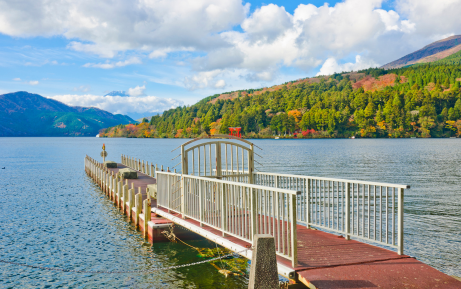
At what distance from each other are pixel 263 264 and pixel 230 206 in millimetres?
4001

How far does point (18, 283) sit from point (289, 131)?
165 m

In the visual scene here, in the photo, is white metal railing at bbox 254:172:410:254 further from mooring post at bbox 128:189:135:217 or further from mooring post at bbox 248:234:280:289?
mooring post at bbox 128:189:135:217

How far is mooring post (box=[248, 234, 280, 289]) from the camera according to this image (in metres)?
4.82

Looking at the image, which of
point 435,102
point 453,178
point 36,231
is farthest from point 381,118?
point 36,231

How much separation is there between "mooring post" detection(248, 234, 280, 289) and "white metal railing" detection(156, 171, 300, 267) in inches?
35.9

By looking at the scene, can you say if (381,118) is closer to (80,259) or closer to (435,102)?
(435,102)

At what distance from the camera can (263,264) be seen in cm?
484

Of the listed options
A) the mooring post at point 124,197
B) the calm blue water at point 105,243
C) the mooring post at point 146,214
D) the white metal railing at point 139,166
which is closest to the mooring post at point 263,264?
the calm blue water at point 105,243

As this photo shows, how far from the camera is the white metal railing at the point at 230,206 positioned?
6.14 metres

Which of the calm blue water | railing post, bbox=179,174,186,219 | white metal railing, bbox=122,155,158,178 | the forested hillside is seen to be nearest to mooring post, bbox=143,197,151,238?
the calm blue water

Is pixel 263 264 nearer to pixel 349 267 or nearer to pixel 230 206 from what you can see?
pixel 349 267

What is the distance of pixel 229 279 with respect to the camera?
30.1 ft

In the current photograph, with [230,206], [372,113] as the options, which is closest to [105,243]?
[230,206]

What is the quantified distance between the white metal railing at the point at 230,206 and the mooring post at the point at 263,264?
0.91 metres
